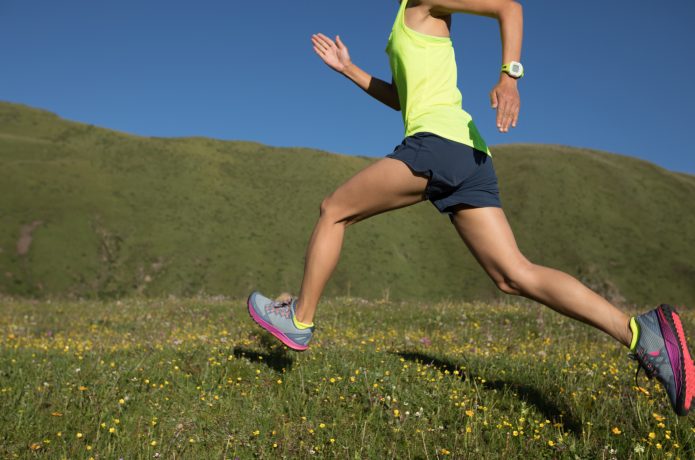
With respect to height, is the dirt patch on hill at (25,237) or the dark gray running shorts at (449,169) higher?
the dark gray running shorts at (449,169)

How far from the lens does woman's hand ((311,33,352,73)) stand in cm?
558

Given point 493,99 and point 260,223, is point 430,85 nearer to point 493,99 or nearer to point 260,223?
point 493,99

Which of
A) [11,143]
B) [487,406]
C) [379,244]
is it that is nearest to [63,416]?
[487,406]

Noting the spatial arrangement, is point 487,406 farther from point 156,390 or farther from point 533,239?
point 533,239

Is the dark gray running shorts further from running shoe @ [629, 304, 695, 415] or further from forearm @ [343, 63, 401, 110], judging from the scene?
running shoe @ [629, 304, 695, 415]

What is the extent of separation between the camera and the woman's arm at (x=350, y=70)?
17.4 ft

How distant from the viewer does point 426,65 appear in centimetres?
434

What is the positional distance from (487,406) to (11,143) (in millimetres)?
102349

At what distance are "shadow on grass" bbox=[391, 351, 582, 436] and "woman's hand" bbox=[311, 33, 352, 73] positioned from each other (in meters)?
3.09

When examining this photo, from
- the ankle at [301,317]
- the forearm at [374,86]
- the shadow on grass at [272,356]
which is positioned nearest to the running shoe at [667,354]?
the ankle at [301,317]

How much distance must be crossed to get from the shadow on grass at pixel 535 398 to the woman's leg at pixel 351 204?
160 centimetres

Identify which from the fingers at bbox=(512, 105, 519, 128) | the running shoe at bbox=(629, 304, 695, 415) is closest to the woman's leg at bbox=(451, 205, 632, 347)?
the running shoe at bbox=(629, 304, 695, 415)

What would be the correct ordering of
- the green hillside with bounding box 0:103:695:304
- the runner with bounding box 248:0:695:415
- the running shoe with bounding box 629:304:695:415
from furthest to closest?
the green hillside with bounding box 0:103:695:304 → the runner with bounding box 248:0:695:415 → the running shoe with bounding box 629:304:695:415

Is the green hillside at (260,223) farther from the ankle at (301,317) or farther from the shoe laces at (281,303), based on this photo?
the ankle at (301,317)
